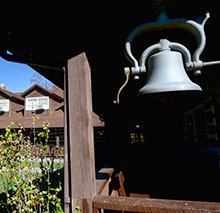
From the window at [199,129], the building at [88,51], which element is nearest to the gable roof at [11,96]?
Result: the building at [88,51]

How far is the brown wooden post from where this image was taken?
1.18m

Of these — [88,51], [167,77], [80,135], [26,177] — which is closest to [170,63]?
[167,77]

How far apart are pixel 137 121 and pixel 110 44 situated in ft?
17.6

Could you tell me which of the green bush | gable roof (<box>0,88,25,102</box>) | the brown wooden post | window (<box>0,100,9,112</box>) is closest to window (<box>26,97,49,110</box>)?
gable roof (<box>0,88,25,102</box>)

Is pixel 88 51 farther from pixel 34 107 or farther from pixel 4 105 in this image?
pixel 4 105

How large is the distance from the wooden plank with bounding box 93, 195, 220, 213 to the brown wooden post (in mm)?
119

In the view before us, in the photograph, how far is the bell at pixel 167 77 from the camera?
1098mm

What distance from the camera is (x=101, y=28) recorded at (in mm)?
1536

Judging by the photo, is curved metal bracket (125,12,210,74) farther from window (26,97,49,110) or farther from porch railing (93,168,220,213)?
window (26,97,49,110)

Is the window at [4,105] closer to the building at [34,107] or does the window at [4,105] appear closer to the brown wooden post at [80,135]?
the building at [34,107]

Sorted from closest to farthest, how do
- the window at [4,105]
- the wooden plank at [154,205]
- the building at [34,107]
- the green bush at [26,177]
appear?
the wooden plank at [154,205] < the green bush at [26,177] < the building at [34,107] < the window at [4,105]

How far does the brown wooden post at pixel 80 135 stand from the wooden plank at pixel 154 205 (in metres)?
0.12

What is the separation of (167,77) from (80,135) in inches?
31.2

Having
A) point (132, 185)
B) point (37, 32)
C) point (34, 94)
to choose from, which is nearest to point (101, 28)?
point (37, 32)
